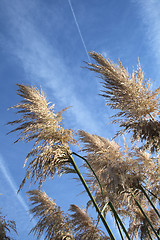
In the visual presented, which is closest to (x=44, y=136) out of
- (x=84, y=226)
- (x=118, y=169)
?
(x=118, y=169)

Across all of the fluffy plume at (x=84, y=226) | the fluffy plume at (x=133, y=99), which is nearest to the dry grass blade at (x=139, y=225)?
the fluffy plume at (x=84, y=226)

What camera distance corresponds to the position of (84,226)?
4.48m

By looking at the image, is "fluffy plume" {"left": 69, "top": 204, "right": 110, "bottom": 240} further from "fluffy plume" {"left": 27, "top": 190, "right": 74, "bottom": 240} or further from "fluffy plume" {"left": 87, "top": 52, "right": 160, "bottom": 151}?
"fluffy plume" {"left": 87, "top": 52, "right": 160, "bottom": 151}

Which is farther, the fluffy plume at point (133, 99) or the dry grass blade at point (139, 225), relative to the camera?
the dry grass blade at point (139, 225)

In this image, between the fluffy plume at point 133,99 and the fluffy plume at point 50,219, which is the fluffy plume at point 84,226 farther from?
the fluffy plume at point 133,99

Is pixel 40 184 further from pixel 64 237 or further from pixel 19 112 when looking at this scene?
pixel 64 237

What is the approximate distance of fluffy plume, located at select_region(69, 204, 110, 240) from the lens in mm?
4145

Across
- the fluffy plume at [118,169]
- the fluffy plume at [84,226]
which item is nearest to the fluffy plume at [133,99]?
the fluffy plume at [118,169]

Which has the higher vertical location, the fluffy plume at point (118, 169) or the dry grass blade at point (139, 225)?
the fluffy plume at point (118, 169)

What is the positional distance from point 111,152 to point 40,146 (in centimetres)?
122

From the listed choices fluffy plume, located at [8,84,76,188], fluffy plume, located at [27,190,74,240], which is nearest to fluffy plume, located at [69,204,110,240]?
fluffy plume, located at [27,190,74,240]

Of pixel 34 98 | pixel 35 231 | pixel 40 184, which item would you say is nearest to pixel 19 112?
pixel 34 98

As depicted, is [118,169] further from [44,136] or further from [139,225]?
[139,225]

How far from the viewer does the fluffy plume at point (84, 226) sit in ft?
13.6
